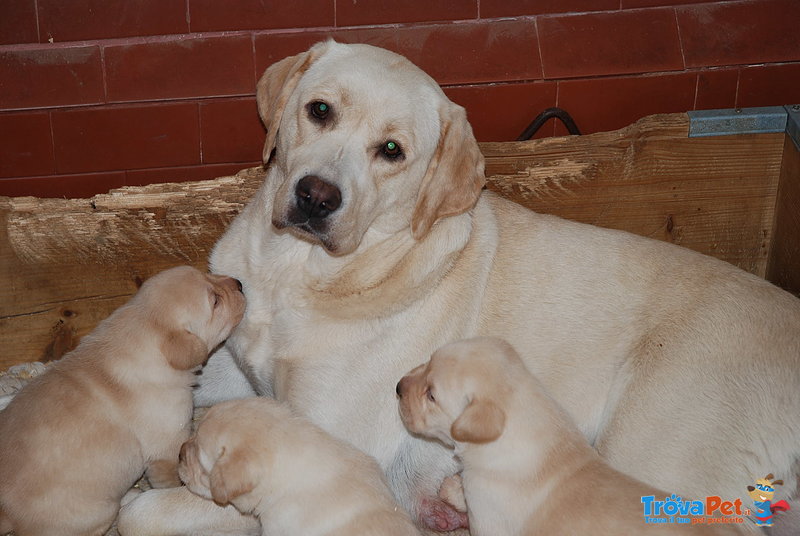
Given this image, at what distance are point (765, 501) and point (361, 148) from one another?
1781 mm

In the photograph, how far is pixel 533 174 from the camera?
13.7 ft

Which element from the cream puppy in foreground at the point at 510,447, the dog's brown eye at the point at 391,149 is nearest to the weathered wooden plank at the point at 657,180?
the dog's brown eye at the point at 391,149

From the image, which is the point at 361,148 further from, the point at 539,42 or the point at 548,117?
the point at 539,42

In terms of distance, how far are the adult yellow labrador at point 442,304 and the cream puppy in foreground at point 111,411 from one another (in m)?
0.18

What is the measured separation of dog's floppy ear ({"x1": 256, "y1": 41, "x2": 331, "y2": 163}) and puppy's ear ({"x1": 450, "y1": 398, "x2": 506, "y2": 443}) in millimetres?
1270

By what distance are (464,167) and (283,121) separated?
69 centimetres

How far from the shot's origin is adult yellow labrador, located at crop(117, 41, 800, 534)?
3.11 meters

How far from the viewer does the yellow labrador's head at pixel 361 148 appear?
3.11 meters

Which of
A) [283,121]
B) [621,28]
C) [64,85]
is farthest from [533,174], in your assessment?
[64,85]

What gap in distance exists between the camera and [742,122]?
423cm

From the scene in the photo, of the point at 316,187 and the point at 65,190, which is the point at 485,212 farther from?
the point at 65,190

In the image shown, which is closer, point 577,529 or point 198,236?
point 577,529

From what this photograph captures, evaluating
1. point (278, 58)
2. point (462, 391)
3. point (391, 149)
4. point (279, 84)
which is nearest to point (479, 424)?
point (462, 391)

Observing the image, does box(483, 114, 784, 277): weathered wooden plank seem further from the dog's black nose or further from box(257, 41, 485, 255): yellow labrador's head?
the dog's black nose
